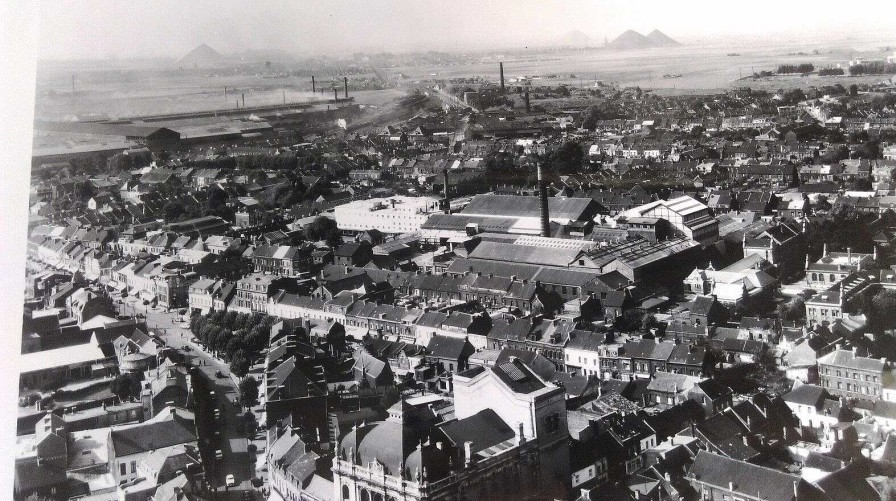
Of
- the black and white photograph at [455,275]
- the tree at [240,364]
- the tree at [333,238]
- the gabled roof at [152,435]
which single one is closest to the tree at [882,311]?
the black and white photograph at [455,275]

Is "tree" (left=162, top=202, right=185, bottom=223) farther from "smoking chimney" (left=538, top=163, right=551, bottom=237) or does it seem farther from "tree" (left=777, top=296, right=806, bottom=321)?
"tree" (left=777, top=296, right=806, bottom=321)

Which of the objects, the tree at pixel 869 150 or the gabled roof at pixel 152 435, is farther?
the tree at pixel 869 150

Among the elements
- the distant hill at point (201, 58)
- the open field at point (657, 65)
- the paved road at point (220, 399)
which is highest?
the distant hill at point (201, 58)

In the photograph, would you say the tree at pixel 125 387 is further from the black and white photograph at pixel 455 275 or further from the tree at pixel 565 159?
the tree at pixel 565 159

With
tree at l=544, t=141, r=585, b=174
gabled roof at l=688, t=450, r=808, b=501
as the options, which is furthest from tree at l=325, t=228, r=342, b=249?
gabled roof at l=688, t=450, r=808, b=501

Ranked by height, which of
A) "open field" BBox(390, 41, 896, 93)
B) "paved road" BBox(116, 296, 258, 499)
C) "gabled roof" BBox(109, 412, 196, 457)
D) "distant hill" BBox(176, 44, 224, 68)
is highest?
"distant hill" BBox(176, 44, 224, 68)

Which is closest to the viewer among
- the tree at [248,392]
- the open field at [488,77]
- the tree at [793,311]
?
the tree at [248,392]

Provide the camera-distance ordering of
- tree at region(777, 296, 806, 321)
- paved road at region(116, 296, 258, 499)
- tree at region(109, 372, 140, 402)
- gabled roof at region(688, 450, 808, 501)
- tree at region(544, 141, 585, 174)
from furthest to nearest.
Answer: tree at region(544, 141, 585, 174) → tree at region(777, 296, 806, 321) → tree at region(109, 372, 140, 402) → paved road at region(116, 296, 258, 499) → gabled roof at region(688, 450, 808, 501)
